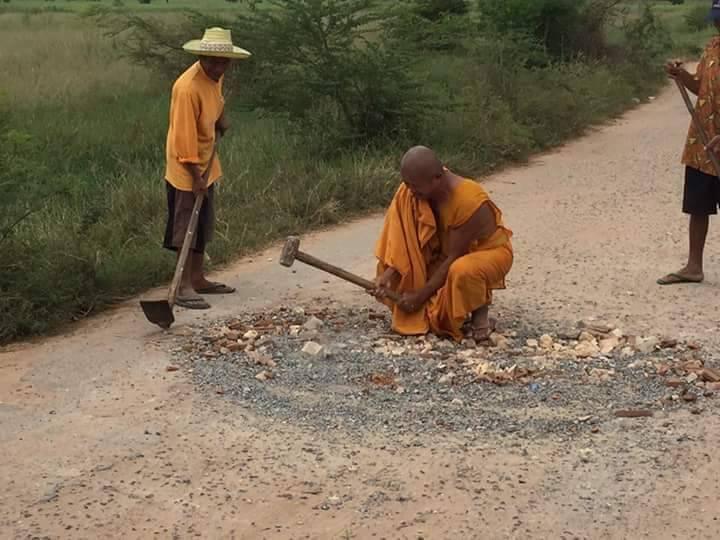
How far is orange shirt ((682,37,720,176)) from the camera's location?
22.6 feet

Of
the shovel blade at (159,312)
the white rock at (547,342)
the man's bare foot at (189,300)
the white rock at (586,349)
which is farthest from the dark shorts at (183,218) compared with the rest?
the white rock at (586,349)

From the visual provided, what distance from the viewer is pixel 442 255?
6.02 m

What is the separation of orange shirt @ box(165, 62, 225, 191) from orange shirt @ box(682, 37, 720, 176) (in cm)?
312

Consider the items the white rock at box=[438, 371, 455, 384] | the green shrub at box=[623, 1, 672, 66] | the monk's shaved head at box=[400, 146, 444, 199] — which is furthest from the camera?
the green shrub at box=[623, 1, 672, 66]

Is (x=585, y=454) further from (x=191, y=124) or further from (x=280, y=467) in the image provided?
(x=191, y=124)

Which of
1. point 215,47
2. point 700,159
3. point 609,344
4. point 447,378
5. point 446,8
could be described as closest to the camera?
point 447,378

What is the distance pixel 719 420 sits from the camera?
473 cm

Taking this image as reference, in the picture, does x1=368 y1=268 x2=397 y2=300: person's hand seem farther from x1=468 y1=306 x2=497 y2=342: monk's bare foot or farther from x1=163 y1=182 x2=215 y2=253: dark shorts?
x1=163 y1=182 x2=215 y2=253: dark shorts

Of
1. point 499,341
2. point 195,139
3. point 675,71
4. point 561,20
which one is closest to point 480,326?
point 499,341

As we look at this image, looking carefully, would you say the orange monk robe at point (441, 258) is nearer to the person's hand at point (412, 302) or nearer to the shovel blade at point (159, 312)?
the person's hand at point (412, 302)

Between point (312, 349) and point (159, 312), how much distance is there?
99 centimetres

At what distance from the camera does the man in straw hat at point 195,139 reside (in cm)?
640

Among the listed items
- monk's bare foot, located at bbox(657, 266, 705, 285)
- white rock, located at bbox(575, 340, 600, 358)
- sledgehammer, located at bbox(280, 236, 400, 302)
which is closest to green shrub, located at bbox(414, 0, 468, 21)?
monk's bare foot, located at bbox(657, 266, 705, 285)

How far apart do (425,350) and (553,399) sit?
89cm
